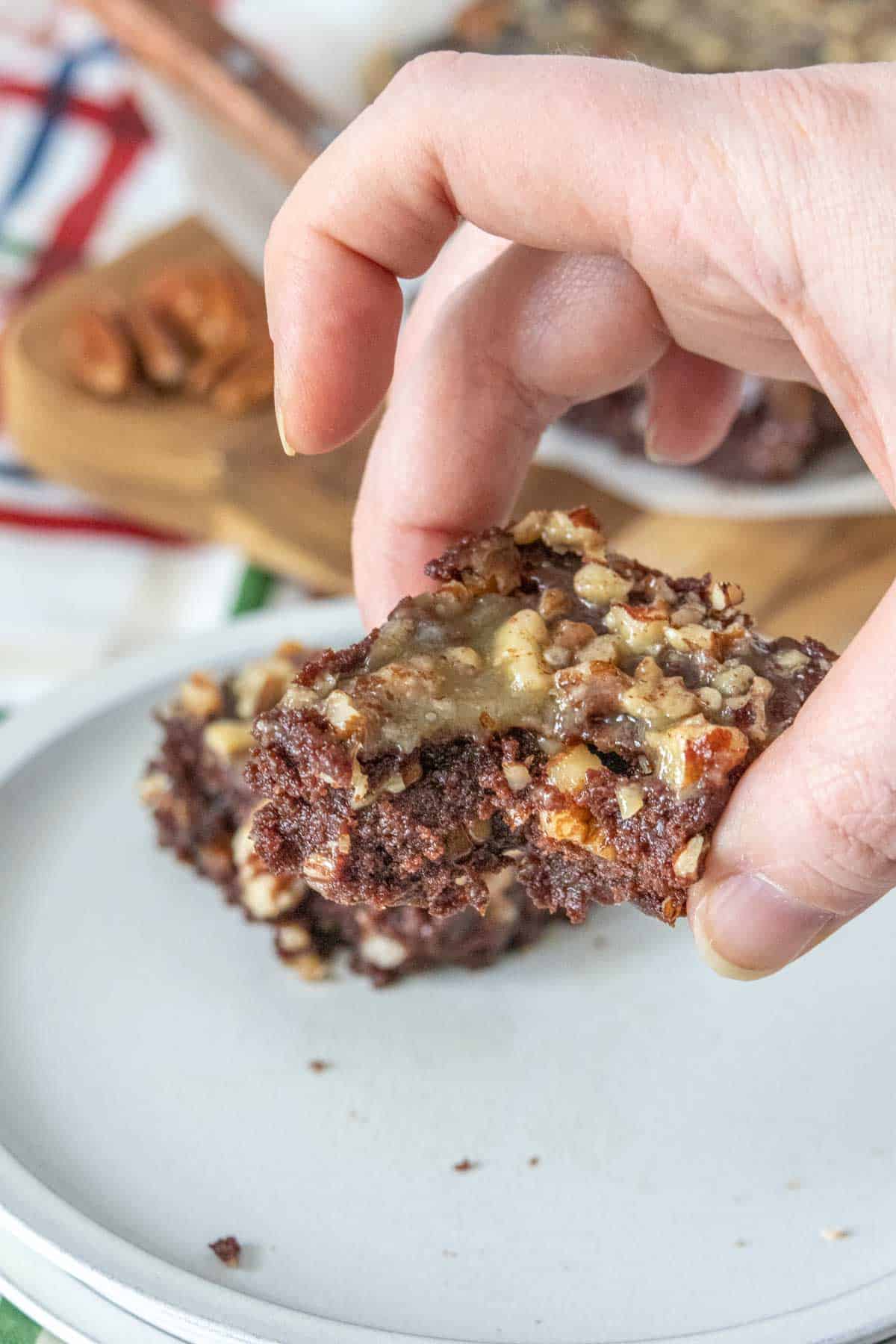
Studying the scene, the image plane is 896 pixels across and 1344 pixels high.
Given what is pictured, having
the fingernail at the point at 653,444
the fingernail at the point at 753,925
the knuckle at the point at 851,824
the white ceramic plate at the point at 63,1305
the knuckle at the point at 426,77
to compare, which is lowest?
the white ceramic plate at the point at 63,1305

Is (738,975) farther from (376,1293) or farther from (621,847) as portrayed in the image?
(376,1293)

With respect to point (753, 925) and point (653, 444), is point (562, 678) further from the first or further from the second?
point (653, 444)

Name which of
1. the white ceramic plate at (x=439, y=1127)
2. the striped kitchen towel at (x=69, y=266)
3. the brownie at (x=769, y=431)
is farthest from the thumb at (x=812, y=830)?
the brownie at (x=769, y=431)

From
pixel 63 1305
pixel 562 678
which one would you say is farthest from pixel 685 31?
pixel 63 1305

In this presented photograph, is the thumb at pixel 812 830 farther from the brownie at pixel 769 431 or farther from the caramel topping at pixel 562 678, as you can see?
the brownie at pixel 769 431

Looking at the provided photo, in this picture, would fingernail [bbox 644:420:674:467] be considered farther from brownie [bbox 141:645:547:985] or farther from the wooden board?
the wooden board

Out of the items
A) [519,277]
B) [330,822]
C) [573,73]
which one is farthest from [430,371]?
[330,822]
